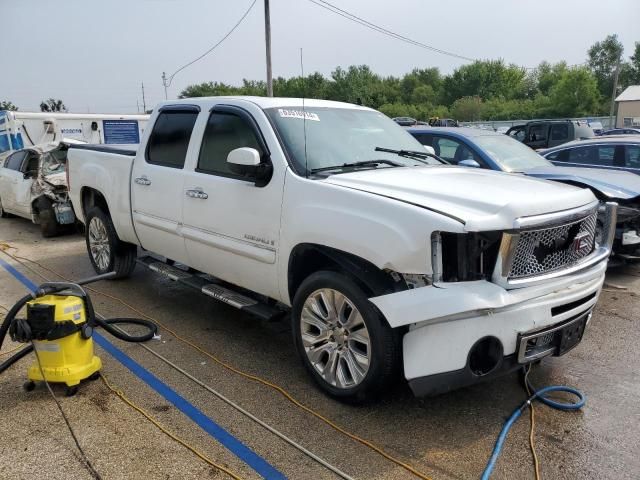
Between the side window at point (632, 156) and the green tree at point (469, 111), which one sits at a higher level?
the green tree at point (469, 111)

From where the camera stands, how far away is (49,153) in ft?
33.6

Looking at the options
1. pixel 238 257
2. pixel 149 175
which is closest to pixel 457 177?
pixel 238 257

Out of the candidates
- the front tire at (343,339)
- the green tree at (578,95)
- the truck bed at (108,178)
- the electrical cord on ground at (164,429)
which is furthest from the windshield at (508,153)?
the green tree at (578,95)

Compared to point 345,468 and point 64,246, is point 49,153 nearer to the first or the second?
point 64,246

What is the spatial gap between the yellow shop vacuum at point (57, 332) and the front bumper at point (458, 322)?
Result: 2.00m

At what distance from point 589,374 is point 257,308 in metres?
2.53

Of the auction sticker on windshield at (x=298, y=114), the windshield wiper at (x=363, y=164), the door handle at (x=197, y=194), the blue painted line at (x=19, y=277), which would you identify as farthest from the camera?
the blue painted line at (x=19, y=277)

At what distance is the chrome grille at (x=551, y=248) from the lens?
3062mm

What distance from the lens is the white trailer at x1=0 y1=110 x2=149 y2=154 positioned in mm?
15002

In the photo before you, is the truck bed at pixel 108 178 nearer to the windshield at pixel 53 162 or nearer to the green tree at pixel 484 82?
the windshield at pixel 53 162

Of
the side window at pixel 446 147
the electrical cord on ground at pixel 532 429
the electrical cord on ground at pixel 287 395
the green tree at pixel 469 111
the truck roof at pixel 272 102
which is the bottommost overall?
the electrical cord on ground at pixel 532 429

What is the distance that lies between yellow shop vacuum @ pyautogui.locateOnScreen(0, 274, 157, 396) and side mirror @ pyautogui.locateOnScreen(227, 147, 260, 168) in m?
1.37

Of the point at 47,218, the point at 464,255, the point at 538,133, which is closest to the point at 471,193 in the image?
the point at 464,255

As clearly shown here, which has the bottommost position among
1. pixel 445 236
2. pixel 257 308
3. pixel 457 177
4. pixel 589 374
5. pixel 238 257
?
pixel 589 374
